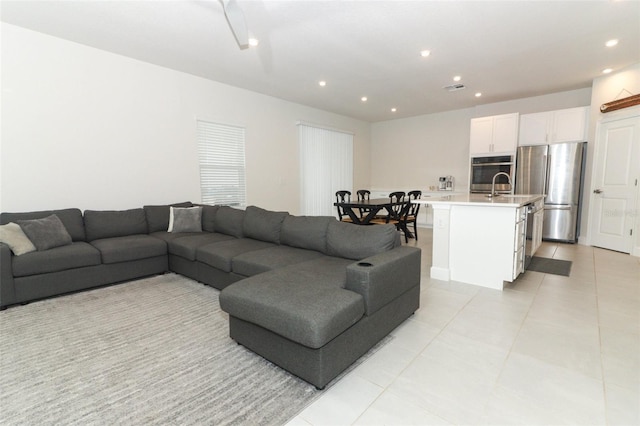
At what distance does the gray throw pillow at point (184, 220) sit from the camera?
4.25m

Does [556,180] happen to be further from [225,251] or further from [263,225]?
[225,251]

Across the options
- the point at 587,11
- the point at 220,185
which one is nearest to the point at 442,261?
the point at 587,11

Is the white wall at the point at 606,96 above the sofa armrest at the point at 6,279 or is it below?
above

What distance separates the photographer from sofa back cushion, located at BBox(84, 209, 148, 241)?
3719 millimetres

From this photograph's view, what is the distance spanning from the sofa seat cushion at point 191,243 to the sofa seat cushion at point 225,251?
129mm

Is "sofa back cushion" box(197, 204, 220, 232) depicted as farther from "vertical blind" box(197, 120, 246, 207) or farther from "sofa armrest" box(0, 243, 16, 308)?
"sofa armrest" box(0, 243, 16, 308)

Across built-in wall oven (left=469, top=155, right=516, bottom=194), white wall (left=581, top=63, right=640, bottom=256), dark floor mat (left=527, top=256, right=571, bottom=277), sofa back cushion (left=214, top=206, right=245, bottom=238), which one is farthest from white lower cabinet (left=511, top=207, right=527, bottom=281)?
sofa back cushion (left=214, top=206, right=245, bottom=238)

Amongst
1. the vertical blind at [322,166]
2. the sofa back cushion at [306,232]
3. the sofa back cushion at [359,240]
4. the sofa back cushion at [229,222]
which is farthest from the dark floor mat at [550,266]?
the vertical blind at [322,166]

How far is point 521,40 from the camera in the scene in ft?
11.5

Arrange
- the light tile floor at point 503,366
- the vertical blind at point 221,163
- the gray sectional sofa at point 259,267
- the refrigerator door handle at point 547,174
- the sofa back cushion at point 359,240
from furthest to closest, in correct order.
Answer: the refrigerator door handle at point 547,174
the vertical blind at point 221,163
the sofa back cushion at point 359,240
the gray sectional sofa at point 259,267
the light tile floor at point 503,366

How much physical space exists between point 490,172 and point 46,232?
7.07 m

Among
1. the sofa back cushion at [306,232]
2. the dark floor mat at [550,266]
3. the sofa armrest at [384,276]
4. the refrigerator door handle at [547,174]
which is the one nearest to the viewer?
the sofa armrest at [384,276]

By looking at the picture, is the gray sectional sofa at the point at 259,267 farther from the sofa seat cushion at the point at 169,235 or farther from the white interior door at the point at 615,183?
the white interior door at the point at 615,183

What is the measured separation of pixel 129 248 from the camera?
3.51 meters
